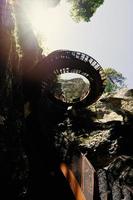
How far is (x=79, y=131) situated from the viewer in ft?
51.7

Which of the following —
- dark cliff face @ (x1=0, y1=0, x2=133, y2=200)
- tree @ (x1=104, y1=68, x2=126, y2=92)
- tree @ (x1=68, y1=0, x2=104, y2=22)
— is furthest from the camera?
tree @ (x1=104, y1=68, x2=126, y2=92)

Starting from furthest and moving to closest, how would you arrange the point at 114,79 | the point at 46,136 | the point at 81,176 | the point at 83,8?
the point at 114,79 < the point at 83,8 < the point at 46,136 < the point at 81,176

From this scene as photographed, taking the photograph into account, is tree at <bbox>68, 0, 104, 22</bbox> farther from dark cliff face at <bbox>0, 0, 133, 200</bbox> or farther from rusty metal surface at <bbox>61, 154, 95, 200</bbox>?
rusty metal surface at <bbox>61, 154, 95, 200</bbox>

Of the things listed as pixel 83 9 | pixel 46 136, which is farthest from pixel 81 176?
pixel 83 9

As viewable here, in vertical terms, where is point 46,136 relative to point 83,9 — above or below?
below

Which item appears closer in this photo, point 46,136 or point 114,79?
Result: point 46,136

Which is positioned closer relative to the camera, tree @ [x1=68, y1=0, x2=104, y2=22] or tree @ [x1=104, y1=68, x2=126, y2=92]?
tree @ [x1=68, y1=0, x2=104, y2=22]

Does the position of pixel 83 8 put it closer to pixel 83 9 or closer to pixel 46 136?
pixel 83 9

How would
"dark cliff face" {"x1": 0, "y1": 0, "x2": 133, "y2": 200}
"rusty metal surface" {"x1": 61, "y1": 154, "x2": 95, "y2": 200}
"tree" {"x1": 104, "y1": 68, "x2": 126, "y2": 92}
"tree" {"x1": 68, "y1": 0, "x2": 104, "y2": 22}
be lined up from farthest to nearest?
Result: "tree" {"x1": 104, "y1": 68, "x2": 126, "y2": 92} → "tree" {"x1": 68, "y1": 0, "x2": 104, "y2": 22} → "rusty metal surface" {"x1": 61, "y1": 154, "x2": 95, "y2": 200} → "dark cliff face" {"x1": 0, "y1": 0, "x2": 133, "y2": 200}

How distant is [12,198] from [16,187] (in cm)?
30

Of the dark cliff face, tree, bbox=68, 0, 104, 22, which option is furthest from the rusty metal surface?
tree, bbox=68, 0, 104, 22

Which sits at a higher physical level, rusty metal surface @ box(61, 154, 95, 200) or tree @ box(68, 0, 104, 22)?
tree @ box(68, 0, 104, 22)

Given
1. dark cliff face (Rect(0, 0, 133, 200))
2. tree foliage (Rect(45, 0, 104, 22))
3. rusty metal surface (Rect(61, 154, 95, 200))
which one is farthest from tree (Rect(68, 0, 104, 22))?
rusty metal surface (Rect(61, 154, 95, 200))

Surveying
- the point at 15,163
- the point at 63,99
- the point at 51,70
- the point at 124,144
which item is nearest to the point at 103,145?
the point at 124,144
